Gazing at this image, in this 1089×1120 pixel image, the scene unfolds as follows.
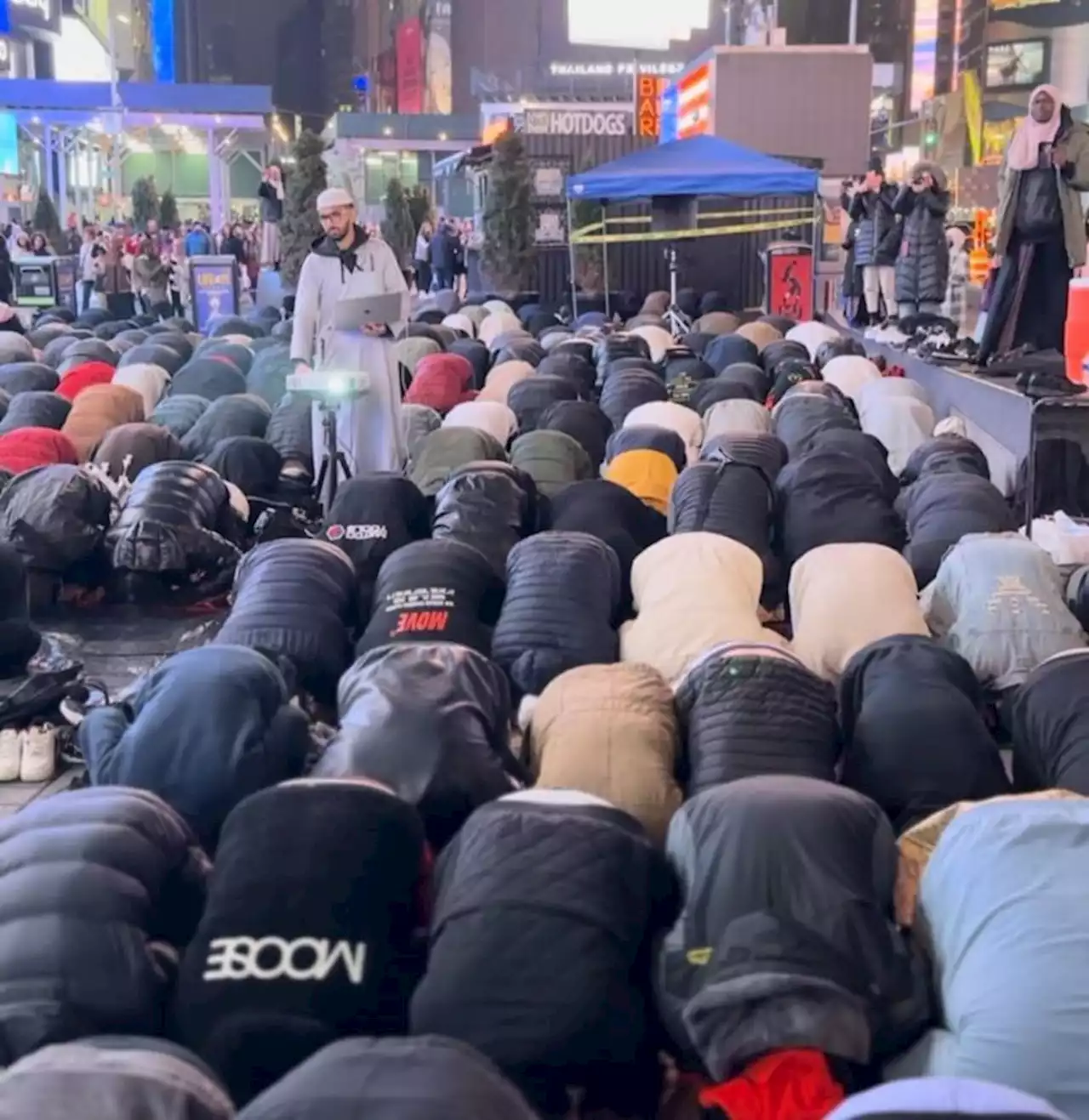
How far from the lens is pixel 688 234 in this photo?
19750mm

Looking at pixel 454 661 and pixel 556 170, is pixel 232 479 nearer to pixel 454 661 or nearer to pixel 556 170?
pixel 454 661

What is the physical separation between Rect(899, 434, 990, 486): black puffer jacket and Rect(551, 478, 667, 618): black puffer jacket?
5.05ft

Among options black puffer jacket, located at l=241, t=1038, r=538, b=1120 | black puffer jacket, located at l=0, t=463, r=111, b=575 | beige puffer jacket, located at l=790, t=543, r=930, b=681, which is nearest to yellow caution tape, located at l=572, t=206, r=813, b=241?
black puffer jacket, located at l=0, t=463, r=111, b=575

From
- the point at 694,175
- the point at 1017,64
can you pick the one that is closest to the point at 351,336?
the point at 694,175

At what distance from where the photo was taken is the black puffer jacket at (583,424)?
29.9ft

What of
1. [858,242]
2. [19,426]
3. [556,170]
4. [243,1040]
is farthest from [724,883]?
[556,170]

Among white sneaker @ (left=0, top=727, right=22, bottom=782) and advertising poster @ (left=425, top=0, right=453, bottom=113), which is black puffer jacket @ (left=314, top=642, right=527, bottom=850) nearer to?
white sneaker @ (left=0, top=727, right=22, bottom=782)

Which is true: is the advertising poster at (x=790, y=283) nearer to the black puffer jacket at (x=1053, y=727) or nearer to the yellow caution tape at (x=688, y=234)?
the yellow caution tape at (x=688, y=234)

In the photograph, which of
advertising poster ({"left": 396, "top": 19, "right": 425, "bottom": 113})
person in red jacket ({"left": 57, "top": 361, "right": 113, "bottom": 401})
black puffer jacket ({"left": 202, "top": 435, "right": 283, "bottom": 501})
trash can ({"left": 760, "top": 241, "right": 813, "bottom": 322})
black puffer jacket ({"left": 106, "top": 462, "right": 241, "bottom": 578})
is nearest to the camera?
black puffer jacket ({"left": 106, "top": 462, "right": 241, "bottom": 578})

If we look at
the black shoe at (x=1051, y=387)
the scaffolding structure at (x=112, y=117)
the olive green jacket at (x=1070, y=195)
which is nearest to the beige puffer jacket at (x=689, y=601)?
the black shoe at (x=1051, y=387)

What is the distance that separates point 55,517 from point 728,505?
3284 millimetres

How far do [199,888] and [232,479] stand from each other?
18.1 ft

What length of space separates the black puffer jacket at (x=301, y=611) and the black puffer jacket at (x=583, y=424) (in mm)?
3257

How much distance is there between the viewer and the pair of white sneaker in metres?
A: 5.81
